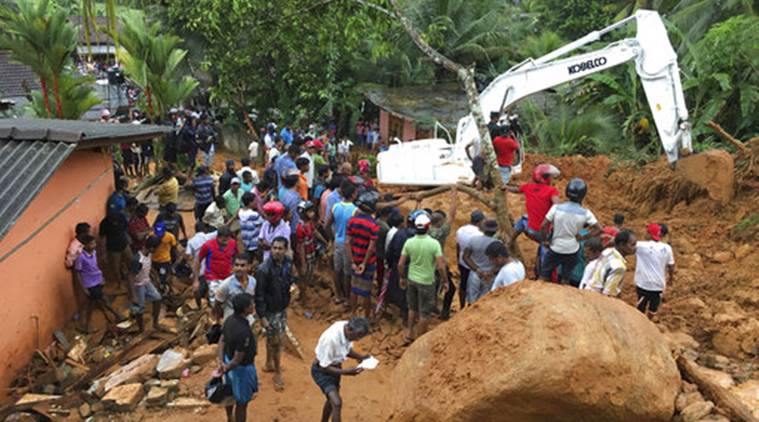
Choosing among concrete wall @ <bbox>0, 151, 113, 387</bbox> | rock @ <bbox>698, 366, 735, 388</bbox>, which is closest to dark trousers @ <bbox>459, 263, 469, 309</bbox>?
rock @ <bbox>698, 366, 735, 388</bbox>

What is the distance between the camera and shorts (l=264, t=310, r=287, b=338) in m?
6.53

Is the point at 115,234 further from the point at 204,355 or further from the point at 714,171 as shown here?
the point at 714,171

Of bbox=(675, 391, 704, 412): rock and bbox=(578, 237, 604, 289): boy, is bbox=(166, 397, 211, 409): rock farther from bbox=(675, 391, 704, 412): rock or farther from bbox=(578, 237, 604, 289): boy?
bbox=(675, 391, 704, 412): rock

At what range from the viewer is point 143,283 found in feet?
25.5

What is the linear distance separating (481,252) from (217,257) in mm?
2997

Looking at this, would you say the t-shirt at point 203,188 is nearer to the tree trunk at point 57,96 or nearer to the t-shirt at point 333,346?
the tree trunk at point 57,96

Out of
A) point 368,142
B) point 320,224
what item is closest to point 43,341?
point 320,224

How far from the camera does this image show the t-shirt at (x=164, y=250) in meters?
8.19

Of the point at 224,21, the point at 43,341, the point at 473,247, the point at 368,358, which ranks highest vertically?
the point at 224,21

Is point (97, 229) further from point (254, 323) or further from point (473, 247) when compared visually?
point (473, 247)

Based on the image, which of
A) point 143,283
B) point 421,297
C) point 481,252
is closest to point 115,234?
point 143,283

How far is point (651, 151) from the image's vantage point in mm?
14359

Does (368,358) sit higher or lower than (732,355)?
higher

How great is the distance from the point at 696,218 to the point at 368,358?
7344 millimetres
